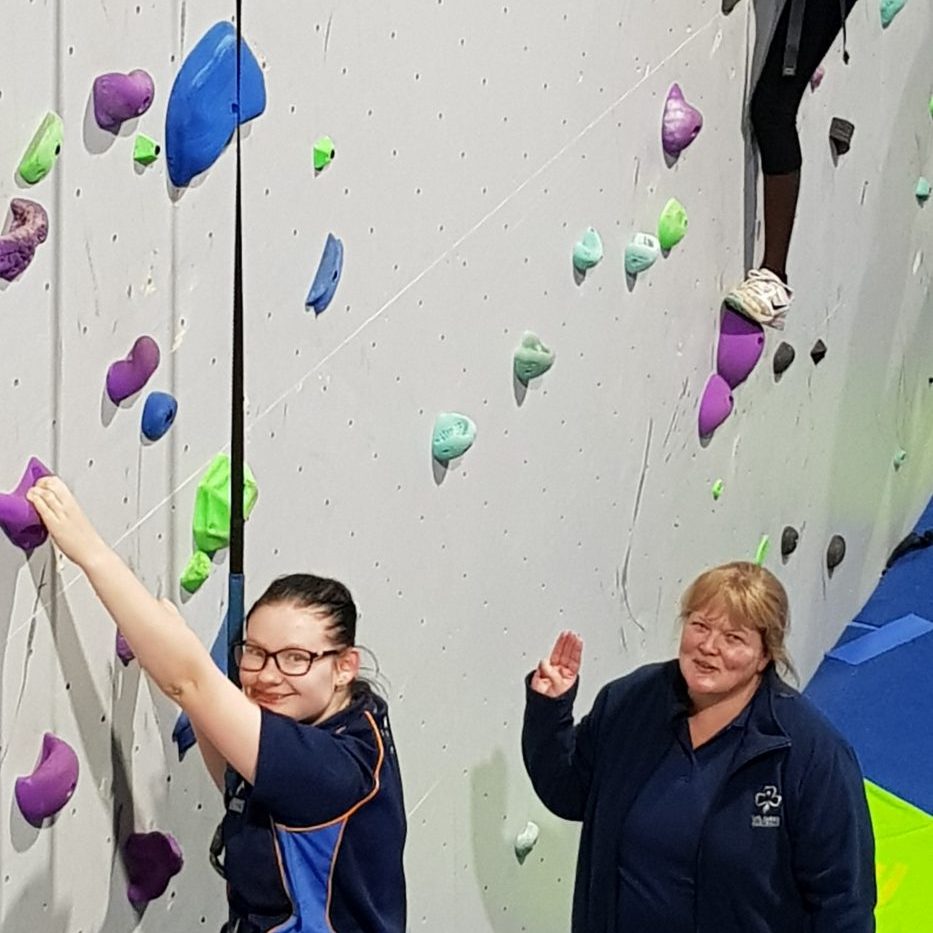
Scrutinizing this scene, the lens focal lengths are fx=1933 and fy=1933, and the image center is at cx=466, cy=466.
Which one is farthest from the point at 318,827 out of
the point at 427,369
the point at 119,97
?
the point at 427,369

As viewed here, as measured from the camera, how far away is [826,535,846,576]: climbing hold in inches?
166

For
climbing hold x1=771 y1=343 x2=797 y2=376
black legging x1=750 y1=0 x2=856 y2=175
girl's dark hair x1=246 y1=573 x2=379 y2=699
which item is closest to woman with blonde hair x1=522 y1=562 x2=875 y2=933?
girl's dark hair x1=246 y1=573 x2=379 y2=699

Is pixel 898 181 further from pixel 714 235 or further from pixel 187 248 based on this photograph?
pixel 187 248

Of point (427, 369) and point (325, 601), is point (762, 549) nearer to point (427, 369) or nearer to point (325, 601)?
point (427, 369)

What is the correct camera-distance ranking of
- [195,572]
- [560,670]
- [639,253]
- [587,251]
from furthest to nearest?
[639,253], [587,251], [560,670], [195,572]

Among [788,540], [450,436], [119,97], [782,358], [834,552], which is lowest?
[834,552]

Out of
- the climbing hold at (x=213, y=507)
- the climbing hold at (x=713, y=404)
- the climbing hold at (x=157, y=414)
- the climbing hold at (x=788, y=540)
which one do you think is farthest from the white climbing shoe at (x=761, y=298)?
the climbing hold at (x=157, y=414)

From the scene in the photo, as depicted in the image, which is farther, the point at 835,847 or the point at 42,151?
the point at 835,847

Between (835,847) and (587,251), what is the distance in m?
0.98

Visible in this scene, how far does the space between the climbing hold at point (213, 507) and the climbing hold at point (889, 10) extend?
224cm

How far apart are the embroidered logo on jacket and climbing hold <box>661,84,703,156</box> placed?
1.15 m

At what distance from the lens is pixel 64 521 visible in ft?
5.91

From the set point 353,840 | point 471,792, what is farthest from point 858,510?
point 353,840

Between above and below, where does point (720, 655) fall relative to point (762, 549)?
above
